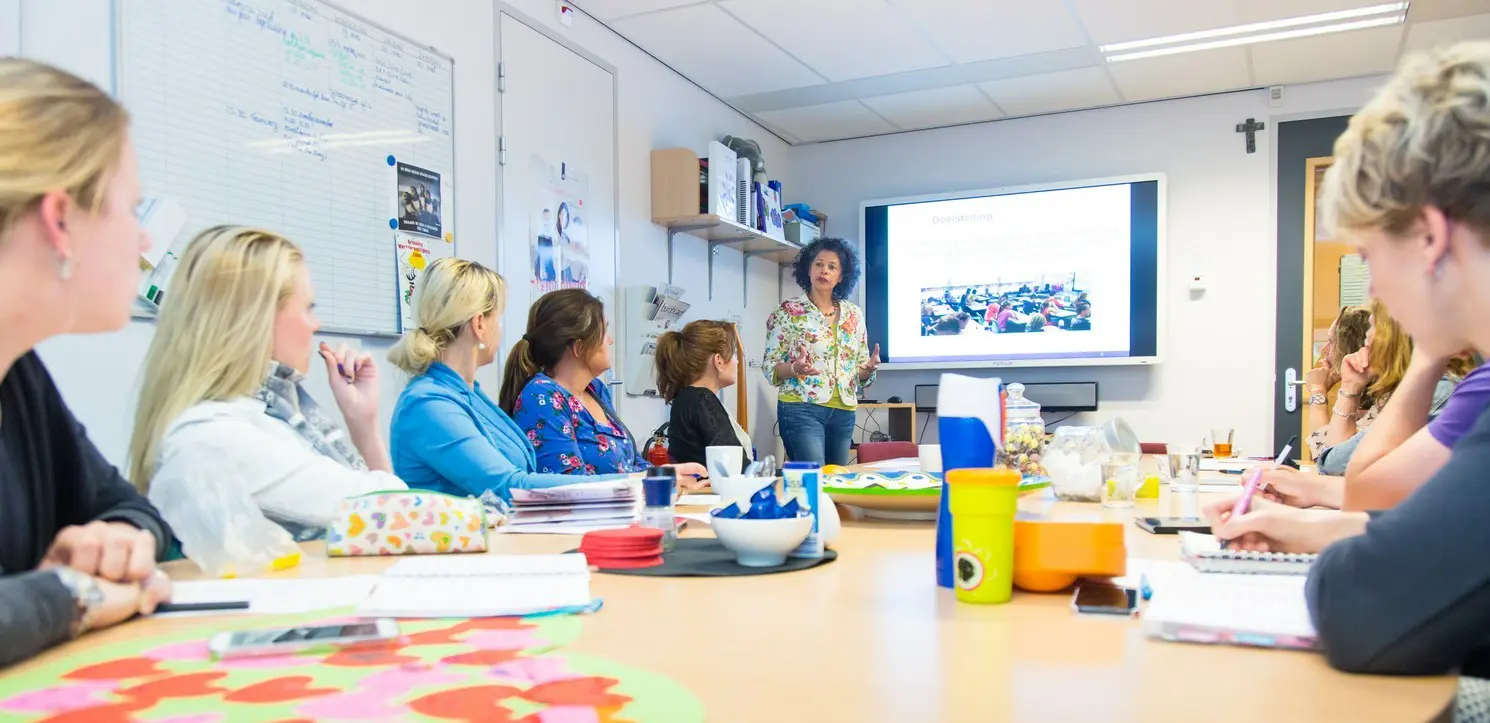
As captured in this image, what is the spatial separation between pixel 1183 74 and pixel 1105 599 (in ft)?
15.6

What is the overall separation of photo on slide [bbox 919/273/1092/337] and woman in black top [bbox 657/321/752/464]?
2.51m

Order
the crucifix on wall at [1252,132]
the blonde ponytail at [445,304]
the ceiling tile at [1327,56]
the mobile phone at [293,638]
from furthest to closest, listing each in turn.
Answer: the crucifix on wall at [1252,132]
the ceiling tile at [1327,56]
the blonde ponytail at [445,304]
the mobile phone at [293,638]

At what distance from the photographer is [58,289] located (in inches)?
35.9

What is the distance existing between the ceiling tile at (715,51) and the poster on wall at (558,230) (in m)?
0.75

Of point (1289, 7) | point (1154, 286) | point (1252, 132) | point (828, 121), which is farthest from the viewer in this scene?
point (828, 121)

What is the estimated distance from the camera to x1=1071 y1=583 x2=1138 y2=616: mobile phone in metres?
0.97

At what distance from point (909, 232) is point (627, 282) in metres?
2.11

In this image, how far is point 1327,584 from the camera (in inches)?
31.4

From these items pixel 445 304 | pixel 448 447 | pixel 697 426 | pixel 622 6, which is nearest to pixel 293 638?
pixel 448 447

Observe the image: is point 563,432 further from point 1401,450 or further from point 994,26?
point 994,26

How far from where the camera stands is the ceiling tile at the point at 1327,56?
452cm

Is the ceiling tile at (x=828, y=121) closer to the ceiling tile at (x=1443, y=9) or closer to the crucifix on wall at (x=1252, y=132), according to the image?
the crucifix on wall at (x=1252, y=132)

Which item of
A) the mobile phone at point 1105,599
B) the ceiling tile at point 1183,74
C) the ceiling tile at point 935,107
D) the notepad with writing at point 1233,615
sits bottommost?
the mobile phone at point 1105,599

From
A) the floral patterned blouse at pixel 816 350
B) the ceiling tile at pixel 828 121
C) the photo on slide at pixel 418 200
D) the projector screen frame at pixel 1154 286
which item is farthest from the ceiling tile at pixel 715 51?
the photo on slide at pixel 418 200
